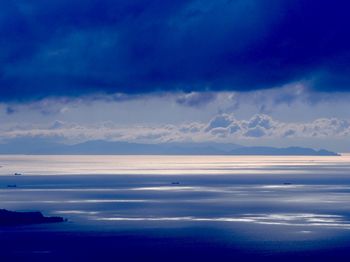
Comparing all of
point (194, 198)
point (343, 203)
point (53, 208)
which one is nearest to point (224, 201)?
point (194, 198)

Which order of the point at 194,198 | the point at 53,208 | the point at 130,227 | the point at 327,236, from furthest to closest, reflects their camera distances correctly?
the point at 194,198 < the point at 53,208 < the point at 130,227 < the point at 327,236

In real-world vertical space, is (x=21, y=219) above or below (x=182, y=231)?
above

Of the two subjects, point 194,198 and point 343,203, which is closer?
point 343,203

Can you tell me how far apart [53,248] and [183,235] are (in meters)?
19.8

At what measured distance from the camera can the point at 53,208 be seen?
5374 inches

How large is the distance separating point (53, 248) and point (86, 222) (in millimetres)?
27133

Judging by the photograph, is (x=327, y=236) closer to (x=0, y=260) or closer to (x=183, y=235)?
(x=183, y=235)

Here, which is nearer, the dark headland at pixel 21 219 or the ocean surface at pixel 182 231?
the ocean surface at pixel 182 231

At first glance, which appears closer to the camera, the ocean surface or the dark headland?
the ocean surface

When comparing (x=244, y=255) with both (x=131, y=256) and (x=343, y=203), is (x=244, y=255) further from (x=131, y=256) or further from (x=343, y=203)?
(x=343, y=203)

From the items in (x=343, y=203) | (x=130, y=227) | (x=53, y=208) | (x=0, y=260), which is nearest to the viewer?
(x=0, y=260)

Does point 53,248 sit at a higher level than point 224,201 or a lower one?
lower

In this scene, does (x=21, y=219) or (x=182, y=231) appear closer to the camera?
(x=182, y=231)

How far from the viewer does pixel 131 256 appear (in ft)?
256
